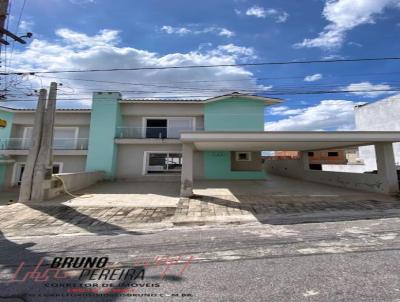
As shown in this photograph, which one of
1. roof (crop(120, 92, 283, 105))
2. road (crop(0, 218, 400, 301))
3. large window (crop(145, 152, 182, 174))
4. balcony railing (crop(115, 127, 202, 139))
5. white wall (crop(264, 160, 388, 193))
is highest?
roof (crop(120, 92, 283, 105))

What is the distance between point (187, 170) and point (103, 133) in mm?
9347

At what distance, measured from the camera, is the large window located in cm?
1573

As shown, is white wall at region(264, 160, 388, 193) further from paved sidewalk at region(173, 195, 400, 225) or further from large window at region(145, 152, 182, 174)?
large window at region(145, 152, 182, 174)

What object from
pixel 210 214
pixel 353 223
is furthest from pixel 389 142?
pixel 210 214

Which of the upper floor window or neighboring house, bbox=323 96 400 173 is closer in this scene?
neighboring house, bbox=323 96 400 173

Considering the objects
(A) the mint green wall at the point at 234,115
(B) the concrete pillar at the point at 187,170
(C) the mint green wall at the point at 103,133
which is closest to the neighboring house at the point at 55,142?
(C) the mint green wall at the point at 103,133

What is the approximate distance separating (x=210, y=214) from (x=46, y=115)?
880 centimetres

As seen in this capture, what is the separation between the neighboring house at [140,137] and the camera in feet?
49.4

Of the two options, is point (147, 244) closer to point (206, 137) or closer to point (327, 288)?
point (327, 288)

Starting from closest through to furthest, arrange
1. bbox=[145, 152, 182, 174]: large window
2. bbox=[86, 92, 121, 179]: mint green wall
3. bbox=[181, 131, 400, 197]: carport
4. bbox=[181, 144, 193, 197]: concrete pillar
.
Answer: bbox=[181, 131, 400, 197]: carport
bbox=[181, 144, 193, 197]: concrete pillar
bbox=[86, 92, 121, 179]: mint green wall
bbox=[145, 152, 182, 174]: large window

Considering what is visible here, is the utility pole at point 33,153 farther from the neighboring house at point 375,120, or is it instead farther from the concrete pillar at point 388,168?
the neighboring house at point 375,120

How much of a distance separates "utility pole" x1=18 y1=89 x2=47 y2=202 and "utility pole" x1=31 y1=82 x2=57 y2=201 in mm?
138

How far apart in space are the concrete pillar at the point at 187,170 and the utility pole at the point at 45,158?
606 cm

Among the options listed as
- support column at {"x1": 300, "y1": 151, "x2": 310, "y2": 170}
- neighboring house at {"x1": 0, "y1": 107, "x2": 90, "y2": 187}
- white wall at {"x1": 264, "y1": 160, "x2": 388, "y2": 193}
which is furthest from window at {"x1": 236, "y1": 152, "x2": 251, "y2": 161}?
neighboring house at {"x1": 0, "y1": 107, "x2": 90, "y2": 187}
